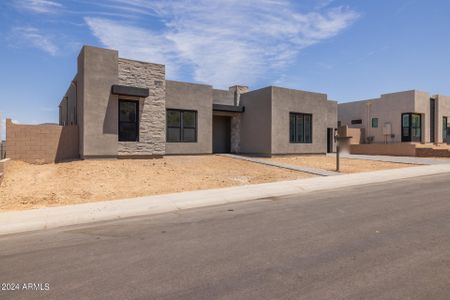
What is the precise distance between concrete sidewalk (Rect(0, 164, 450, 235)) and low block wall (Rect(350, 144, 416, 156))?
63.7 feet

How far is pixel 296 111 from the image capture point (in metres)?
23.5

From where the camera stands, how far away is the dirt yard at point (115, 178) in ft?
31.8

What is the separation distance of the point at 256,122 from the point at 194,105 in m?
5.13

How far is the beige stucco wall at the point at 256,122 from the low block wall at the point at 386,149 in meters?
16.2

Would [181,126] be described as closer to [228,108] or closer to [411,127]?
[228,108]

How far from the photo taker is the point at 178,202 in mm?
8922

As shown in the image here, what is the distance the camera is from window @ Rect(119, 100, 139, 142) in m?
17.6

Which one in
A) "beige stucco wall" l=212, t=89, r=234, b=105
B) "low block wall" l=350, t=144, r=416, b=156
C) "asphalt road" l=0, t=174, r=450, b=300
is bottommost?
"asphalt road" l=0, t=174, r=450, b=300

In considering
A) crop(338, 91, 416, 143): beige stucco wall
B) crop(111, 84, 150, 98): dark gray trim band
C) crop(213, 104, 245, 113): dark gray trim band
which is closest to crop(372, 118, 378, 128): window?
crop(338, 91, 416, 143): beige stucco wall

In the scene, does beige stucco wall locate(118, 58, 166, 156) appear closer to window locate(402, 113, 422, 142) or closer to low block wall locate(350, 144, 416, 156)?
low block wall locate(350, 144, 416, 156)

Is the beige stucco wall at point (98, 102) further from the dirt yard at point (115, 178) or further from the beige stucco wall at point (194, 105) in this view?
the beige stucco wall at point (194, 105)

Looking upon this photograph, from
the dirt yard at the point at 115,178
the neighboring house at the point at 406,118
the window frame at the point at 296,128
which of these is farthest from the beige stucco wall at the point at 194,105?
the neighboring house at the point at 406,118

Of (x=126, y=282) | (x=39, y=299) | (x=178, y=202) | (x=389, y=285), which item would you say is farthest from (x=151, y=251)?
(x=178, y=202)

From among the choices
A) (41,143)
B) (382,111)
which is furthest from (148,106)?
(382,111)
